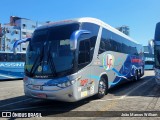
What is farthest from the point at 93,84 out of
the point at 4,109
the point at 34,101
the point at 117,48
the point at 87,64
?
the point at 117,48

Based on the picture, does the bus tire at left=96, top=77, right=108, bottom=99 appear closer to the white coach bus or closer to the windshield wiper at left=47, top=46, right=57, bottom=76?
the white coach bus

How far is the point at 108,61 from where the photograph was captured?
1280 cm

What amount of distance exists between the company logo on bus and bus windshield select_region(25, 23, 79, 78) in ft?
9.58

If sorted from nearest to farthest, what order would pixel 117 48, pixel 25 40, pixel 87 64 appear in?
pixel 87 64, pixel 25 40, pixel 117 48

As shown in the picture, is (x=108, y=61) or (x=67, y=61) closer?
(x=67, y=61)

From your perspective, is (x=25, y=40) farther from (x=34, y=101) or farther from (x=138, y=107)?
(x=138, y=107)

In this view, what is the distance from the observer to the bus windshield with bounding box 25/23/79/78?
9320mm

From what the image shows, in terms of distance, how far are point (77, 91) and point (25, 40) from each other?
3.26 meters

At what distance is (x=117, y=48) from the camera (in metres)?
14.9

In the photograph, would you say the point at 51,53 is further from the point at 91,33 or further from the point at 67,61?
the point at 91,33

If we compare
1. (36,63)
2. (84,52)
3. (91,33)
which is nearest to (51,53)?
(36,63)

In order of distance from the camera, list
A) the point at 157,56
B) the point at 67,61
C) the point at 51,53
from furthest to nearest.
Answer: the point at 157,56, the point at 51,53, the point at 67,61

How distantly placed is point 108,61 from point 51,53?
3985 millimetres

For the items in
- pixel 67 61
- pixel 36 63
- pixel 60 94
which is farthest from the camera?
pixel 36 63
